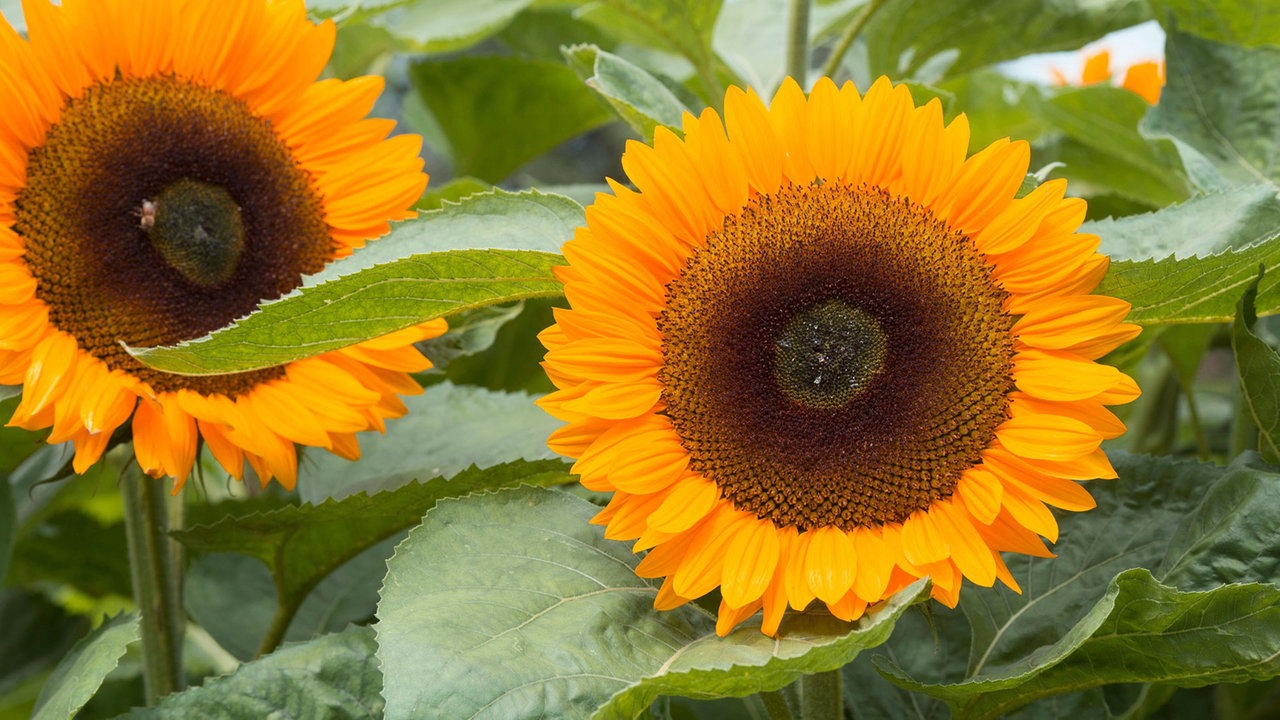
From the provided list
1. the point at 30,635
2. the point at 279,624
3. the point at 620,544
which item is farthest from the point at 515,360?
the point at 30,635

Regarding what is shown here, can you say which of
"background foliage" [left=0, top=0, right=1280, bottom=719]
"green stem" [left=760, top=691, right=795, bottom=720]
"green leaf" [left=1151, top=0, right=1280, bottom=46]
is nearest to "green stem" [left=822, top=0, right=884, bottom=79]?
"background foliage" [left=0, top=0, right=1280, bottom=719]

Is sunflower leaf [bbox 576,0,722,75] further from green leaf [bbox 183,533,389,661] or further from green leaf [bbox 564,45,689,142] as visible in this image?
green leaf [bbox 183,533,389,661]

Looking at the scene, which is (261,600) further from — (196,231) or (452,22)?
(452,22)

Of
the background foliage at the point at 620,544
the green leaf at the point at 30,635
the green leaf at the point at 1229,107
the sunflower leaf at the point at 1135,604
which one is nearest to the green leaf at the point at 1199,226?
the background foliage at the point at 620,544

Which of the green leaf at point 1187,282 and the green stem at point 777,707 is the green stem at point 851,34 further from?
the green stem at point 777,707

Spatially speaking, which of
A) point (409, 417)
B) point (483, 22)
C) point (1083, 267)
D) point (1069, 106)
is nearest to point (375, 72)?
point (483, 22)

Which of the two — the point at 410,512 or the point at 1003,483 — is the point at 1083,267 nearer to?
the point at 1003,483
